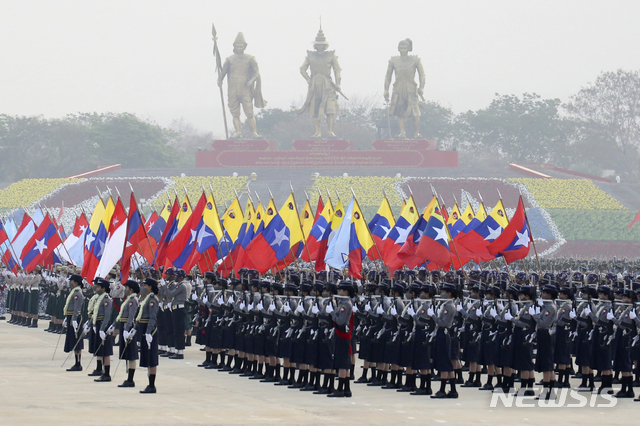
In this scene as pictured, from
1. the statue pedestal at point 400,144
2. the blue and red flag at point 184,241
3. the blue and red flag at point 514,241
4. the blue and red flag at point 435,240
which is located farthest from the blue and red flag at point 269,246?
the statue pedestal at point 400,144

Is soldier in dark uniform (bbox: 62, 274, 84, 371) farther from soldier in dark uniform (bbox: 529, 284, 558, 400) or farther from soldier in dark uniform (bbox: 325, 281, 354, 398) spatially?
soldier in dark uniform (bbox: 529, 284, 558, 400)

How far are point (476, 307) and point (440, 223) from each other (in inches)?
113

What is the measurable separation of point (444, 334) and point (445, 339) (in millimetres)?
80

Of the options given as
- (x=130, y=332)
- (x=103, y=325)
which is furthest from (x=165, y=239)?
(x=130, y=332)

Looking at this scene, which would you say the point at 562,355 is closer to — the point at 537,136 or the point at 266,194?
the point at 266,194

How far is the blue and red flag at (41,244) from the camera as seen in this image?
80.7ft

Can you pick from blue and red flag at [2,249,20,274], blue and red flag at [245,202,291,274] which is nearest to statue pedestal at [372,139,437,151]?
blue and red flag at [2,249,20,274]

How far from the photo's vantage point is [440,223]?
17.1 m

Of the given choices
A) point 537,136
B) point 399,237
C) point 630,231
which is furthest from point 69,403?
point 537,136

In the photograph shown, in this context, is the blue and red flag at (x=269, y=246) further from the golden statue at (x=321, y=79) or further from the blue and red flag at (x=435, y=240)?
the golden statue at (x=321, y=79)

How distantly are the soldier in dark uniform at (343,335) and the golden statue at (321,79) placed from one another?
47595 millimetres

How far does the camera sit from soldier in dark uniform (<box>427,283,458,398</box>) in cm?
1335

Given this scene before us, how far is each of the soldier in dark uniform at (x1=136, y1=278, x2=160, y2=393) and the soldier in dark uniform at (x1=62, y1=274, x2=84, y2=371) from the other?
8.78 feet

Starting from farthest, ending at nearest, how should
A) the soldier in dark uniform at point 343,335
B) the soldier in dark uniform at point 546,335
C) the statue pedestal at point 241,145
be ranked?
the statue pedestal at point 241,145
the soldier in dark uniform at point 546,335
the soldier in dark uniform at point 343,335
